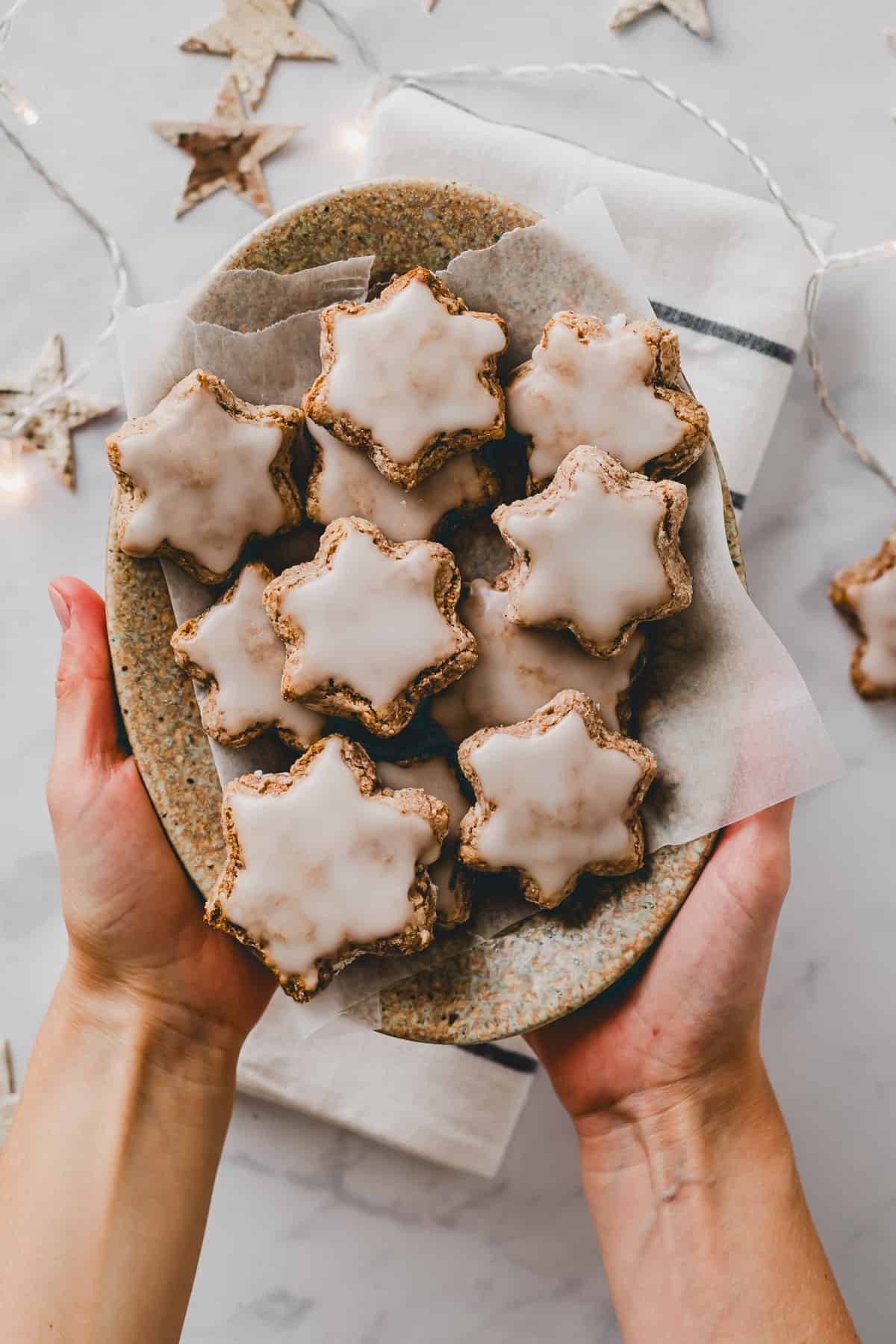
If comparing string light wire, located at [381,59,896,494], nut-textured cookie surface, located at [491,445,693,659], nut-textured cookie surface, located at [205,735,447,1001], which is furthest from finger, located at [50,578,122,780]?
string light wire, located at [381,59,896,494]

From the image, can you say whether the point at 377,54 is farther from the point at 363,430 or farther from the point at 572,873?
the point at 572,873

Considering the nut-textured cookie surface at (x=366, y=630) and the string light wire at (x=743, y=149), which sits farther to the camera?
the string light wire at (x=743, y=149)

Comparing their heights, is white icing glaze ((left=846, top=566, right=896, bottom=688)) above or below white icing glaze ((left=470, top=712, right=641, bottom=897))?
below

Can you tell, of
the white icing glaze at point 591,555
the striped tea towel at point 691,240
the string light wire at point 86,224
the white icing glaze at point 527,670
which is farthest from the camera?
the string light wire at point 86,224

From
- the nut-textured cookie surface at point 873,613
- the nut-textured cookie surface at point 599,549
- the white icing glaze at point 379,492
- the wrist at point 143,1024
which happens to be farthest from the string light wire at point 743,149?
the wrist at point 143,1024

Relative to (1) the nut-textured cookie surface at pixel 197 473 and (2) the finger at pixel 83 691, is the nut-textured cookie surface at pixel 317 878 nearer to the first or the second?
(2) the finger at pixel 83 691

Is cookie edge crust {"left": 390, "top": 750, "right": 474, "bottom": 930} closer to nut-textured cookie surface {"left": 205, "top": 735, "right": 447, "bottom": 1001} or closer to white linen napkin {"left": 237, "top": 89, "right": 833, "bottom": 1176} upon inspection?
nut-textured cookie surface {"left": 205, "top": 735, "right": 447, "bottom": 1001}

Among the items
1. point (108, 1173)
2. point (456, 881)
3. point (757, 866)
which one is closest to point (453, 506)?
point (456, 881)
